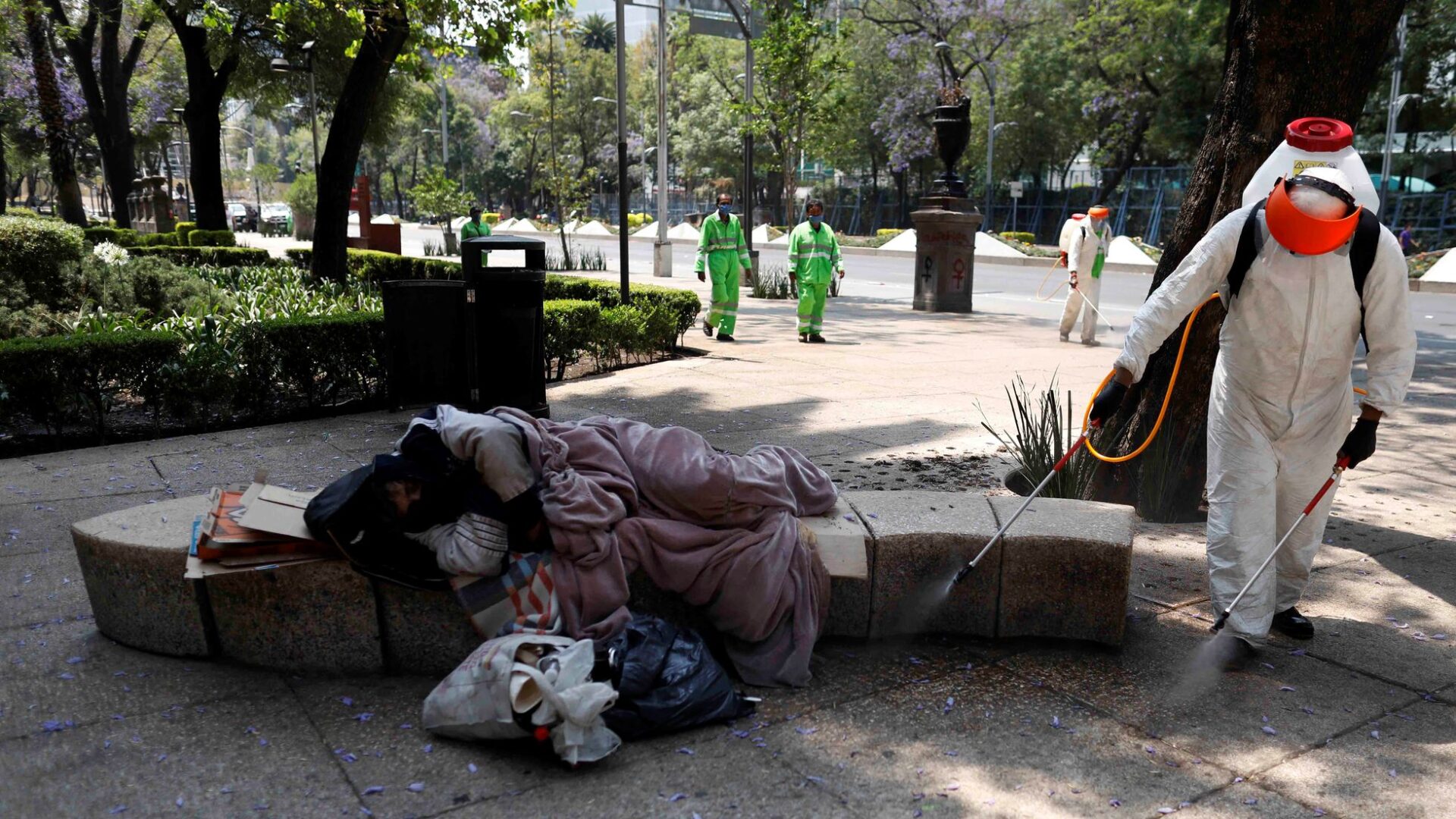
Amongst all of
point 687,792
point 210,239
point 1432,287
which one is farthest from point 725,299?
point 1432,287

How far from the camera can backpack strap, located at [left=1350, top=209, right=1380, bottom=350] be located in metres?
3.57

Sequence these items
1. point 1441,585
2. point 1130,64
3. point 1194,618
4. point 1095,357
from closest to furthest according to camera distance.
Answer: point 1194,618 < point 1441,585 < point 1095,357 < point 1130,64

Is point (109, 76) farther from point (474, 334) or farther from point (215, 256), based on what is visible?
point (474, 334)

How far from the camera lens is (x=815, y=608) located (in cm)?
368

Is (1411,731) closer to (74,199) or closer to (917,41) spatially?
(74,199)

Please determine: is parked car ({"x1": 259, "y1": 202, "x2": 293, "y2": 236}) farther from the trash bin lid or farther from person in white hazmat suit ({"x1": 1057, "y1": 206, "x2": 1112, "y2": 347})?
the trash bin lid

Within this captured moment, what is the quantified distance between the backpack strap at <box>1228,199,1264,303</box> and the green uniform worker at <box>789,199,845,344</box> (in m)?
8.30

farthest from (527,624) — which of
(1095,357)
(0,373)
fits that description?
(1095,357)

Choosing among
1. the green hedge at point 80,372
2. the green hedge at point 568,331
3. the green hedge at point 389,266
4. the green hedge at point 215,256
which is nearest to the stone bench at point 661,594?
the green hedge at point 80,372

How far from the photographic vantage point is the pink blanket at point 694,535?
339 cm

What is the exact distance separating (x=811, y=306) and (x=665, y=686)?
30.2 ft

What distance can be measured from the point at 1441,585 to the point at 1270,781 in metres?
2.20

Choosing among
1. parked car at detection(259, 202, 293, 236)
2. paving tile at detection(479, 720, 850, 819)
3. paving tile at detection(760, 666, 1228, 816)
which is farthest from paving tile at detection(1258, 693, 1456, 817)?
parked car at detection(259, 202, 293, 236)

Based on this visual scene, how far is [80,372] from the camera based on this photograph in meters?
6.89
